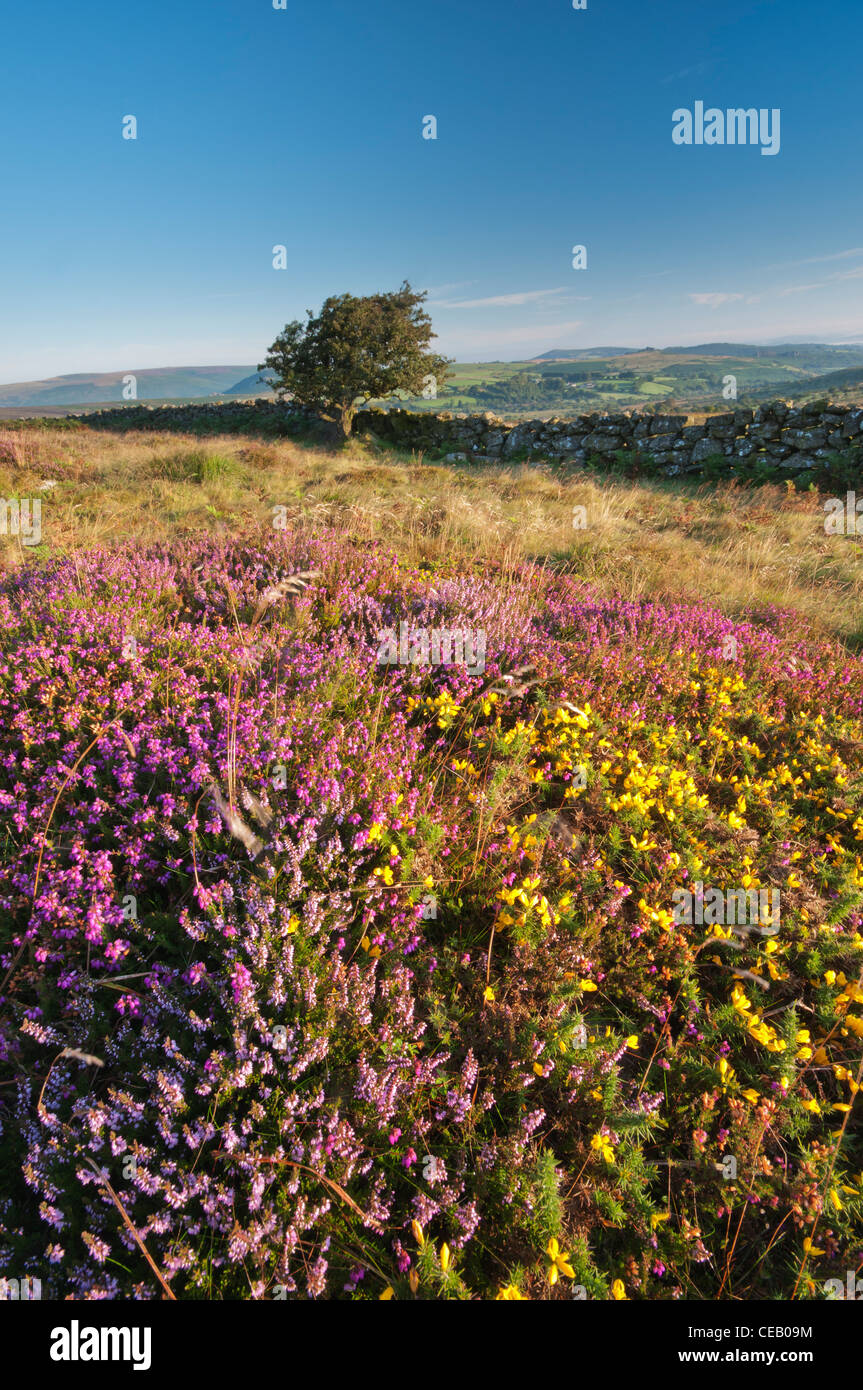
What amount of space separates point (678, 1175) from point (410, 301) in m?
29.3

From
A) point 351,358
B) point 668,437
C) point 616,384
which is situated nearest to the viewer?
point 668,437

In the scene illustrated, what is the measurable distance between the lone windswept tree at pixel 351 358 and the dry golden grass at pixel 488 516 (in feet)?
35.1

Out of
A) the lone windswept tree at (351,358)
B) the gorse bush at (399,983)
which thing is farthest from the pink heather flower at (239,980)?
the lone windswept tree at (351,358)

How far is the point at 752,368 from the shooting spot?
525ft

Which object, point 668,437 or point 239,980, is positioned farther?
point 668,437

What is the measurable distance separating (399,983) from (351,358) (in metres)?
25.5

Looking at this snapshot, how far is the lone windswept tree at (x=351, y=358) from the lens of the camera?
22906mm

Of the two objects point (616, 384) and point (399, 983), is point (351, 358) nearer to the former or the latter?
point (399, 983)

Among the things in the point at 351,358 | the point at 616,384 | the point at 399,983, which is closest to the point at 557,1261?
the point at 399,983

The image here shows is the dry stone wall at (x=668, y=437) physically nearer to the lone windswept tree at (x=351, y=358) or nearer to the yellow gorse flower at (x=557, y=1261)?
the lone windswept tree at (x=351, y=358)

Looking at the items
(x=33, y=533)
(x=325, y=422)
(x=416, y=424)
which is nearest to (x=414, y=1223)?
(x=33, y=533)

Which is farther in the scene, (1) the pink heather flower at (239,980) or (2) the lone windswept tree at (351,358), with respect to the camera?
(2) the lone windswept tree at (351,358)

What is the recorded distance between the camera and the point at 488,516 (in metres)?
8.22

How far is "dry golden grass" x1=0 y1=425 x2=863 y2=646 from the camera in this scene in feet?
20.8
